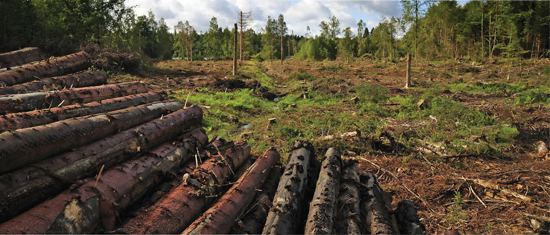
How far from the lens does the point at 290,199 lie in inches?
134

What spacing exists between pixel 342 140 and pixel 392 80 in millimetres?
14715

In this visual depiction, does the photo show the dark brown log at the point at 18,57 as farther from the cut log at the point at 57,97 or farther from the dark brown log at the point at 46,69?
the cut log at the point at 57,97

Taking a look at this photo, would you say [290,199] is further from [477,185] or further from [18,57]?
[18,57]

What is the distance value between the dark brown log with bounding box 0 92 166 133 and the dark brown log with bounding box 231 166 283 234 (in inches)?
120

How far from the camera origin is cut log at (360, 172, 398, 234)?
10.4ft

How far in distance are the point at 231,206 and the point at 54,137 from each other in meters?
2.24

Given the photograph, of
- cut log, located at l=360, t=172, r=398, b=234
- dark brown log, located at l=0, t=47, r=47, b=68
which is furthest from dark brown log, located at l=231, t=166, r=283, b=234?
dark brown log, located at l=0, t=47, r=47, b=68

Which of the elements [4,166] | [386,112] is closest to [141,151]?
[4,166]

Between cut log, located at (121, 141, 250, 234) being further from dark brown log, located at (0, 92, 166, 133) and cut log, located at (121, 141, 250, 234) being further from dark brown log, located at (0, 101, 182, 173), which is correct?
dark brown log, located at (0, 92, 166, 133)

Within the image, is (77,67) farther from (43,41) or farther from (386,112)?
(43,41)

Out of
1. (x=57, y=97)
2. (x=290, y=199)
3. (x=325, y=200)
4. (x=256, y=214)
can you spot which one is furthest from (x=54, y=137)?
(x=325, y=200)

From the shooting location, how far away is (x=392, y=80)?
66.3 feet

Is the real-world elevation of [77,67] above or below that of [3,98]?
above

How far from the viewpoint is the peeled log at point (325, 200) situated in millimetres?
2938
